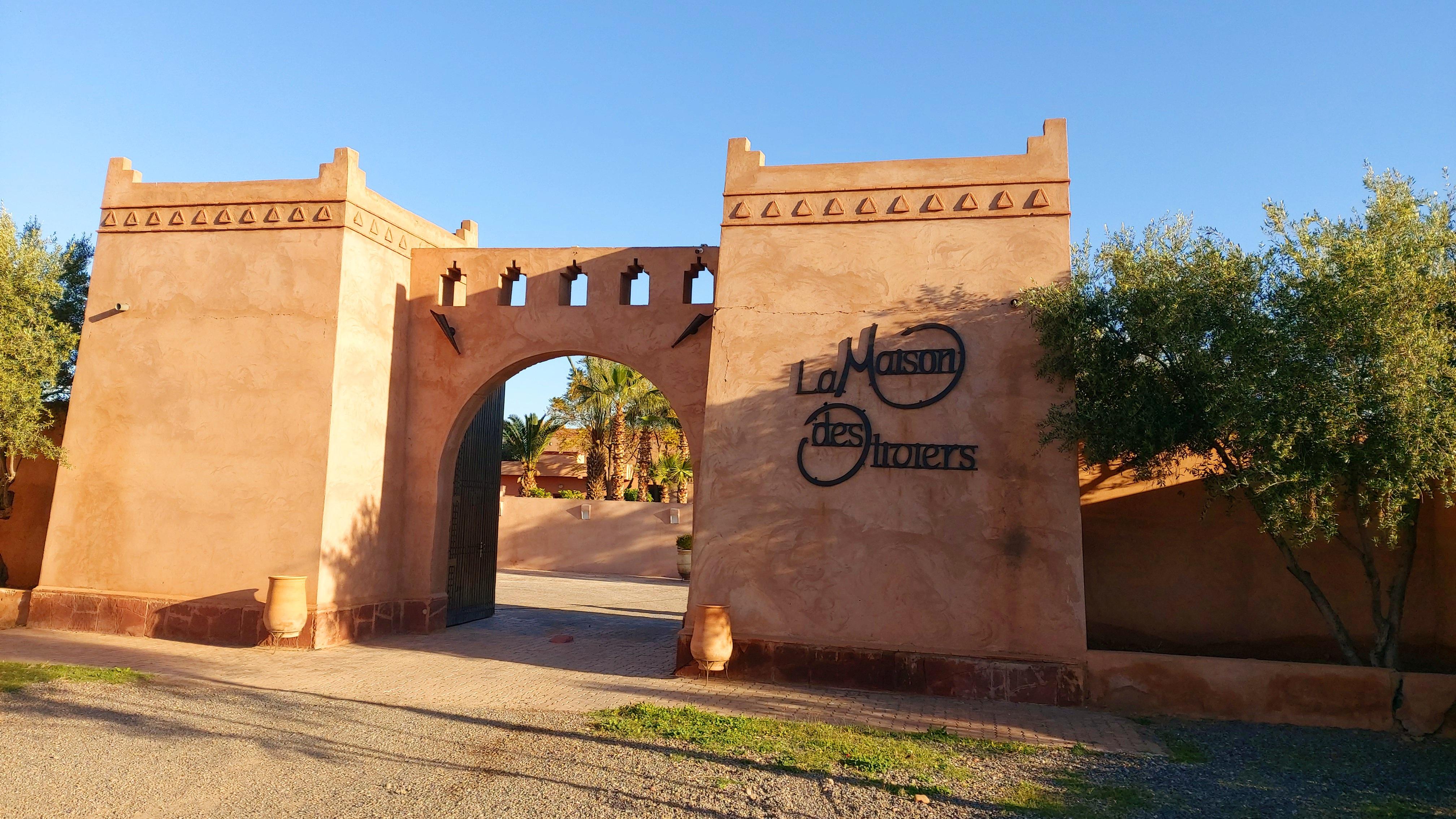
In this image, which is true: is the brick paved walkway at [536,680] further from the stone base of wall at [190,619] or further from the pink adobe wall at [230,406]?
the pink adobe wall at [230,406]

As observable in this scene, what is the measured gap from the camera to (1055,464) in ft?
29.6

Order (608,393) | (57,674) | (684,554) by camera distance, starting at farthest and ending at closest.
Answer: (608,393)
(684,554)
(57,674)

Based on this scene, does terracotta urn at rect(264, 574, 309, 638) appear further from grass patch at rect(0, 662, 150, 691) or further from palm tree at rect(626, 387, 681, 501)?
palm tree at rect(626, 387, 681, 501)

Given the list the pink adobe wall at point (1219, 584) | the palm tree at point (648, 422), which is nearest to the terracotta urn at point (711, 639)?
the pink adobe wall at point (1219, 584)

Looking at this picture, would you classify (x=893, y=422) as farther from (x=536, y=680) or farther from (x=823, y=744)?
(x=536, y=680)

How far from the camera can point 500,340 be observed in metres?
12.1

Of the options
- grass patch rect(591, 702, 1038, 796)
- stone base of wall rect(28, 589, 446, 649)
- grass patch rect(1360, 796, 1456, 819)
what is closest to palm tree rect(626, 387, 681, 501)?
stone base of wall rect(28, 589, 446, 649)

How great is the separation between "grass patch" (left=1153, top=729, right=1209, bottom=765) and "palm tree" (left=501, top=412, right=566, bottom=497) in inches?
900

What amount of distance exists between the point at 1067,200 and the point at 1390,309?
10.1 ft

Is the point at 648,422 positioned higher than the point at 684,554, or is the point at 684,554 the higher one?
the point at 648,422

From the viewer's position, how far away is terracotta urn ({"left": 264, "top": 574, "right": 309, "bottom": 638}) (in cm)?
1021

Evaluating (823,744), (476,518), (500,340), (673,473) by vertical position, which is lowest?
(823,744)

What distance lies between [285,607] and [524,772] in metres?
5.54

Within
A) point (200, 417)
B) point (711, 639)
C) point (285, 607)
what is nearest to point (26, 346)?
point (200, 417)
